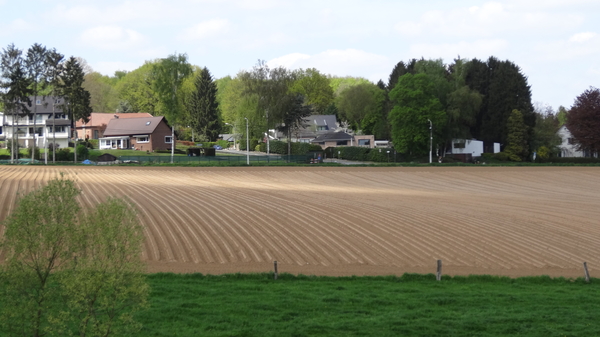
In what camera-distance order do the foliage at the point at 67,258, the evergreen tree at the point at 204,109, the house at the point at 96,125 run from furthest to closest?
the house at the point at 96,125
the evergreen tree at the point at 204,109
the foliage at the point at 67,258

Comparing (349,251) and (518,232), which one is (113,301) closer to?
(349,251)

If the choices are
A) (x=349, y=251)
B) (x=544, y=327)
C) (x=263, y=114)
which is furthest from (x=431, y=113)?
(x=544, y=327)

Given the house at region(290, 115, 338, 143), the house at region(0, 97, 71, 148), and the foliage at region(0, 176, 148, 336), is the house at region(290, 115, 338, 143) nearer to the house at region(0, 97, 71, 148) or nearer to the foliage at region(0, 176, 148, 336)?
the house at region(0, 97, 71, 148)

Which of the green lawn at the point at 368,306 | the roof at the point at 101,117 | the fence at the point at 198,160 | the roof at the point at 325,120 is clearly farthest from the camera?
the roof at the point at 325,120

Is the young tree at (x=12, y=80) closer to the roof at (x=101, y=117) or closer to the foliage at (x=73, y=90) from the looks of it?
the foliage at (x=73, y=90)

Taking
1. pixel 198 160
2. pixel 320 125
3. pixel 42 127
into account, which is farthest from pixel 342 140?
pixel 42 127

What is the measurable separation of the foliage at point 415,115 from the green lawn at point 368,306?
233 ft

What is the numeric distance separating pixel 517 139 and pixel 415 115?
16.0 metres

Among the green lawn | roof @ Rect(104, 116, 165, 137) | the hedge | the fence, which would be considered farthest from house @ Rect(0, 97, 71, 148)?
the green lawn

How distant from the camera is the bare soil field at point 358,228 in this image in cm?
2356

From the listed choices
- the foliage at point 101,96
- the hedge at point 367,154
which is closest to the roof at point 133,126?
the hedge at point 367,154

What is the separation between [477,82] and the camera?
103m

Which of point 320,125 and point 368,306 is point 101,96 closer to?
point 320,125

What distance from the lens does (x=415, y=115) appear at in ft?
299
